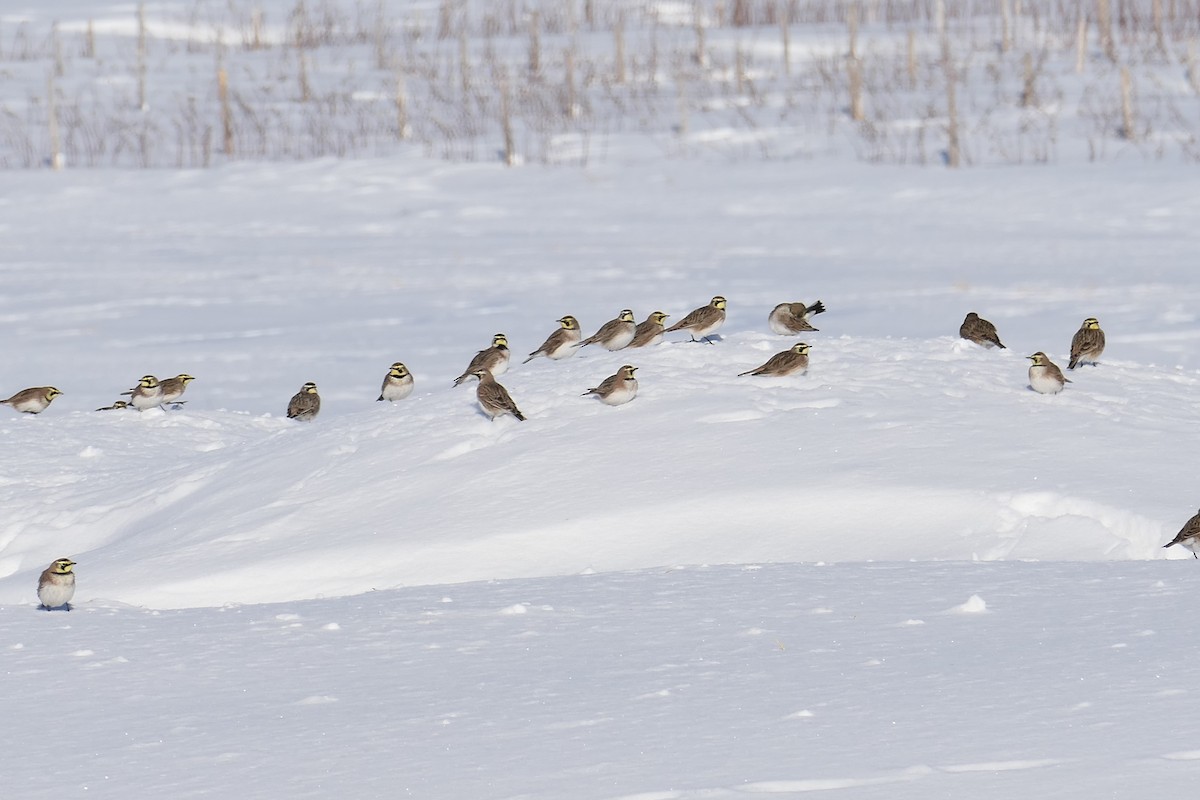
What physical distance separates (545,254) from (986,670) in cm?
1846

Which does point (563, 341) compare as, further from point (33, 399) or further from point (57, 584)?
point (33, 399)

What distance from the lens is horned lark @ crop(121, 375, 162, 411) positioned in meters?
14.1

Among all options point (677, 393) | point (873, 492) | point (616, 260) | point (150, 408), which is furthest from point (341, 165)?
point (873, 492)

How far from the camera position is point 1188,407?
1104 cm

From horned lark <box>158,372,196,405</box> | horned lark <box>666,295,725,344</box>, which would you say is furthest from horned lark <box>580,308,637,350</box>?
horned lark <box>158,372,196,405</box>

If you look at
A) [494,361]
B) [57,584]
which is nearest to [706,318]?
[494,361]

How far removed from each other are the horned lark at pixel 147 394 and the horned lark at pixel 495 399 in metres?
4.94

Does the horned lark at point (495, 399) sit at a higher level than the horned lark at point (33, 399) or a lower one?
higher

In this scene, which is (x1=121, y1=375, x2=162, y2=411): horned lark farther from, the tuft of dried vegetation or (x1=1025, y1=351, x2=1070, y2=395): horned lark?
the tuft of dried vegetation

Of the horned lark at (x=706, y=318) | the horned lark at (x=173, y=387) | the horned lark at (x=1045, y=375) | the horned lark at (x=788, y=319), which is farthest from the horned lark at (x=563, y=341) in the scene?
the horned lark at (x=173, y=387)

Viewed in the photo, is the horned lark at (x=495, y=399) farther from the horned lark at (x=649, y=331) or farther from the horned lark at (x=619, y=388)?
the horned lark at (x=649, y=331)

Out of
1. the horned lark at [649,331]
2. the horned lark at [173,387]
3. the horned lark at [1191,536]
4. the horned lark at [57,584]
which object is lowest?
the horned lark at [173,387]

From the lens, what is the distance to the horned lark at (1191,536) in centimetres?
804

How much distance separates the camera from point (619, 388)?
10188 millimetres
